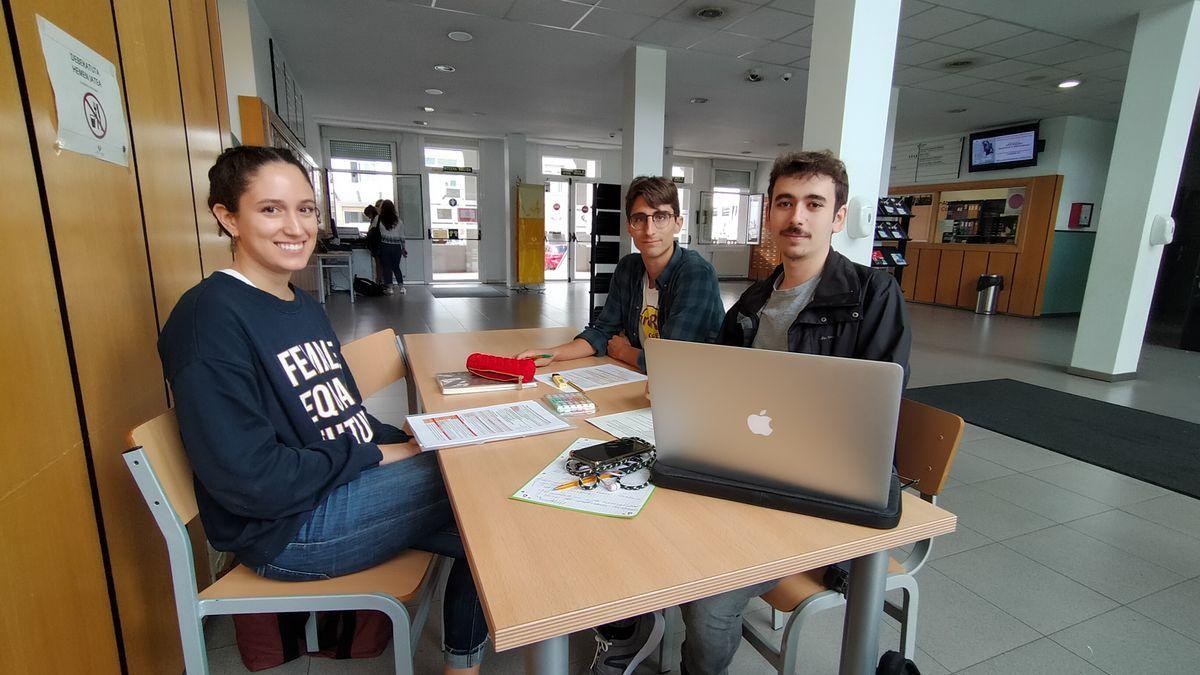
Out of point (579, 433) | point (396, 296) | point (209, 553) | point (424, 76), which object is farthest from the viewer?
point (396, 296)

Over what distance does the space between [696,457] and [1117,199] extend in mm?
5643

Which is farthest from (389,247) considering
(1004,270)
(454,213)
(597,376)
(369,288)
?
(1004,270)

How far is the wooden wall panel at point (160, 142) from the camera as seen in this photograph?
133cm

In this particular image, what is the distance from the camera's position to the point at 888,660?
1.13m

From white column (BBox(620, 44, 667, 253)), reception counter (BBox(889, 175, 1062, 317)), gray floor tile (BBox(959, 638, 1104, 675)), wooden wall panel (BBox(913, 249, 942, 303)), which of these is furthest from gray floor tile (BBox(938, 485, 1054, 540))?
wooden wall panel (BBox(913, 249, 942, 303))

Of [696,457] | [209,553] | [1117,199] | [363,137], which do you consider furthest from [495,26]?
[363,137]

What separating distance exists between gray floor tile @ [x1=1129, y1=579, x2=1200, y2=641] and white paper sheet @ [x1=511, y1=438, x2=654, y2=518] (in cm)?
199

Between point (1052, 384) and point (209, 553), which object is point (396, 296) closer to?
point (209, 553)

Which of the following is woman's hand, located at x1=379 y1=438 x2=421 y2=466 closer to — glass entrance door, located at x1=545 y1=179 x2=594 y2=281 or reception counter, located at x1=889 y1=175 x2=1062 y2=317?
reception counter, located at x1=889 y1=175 x2=1062 y2=317

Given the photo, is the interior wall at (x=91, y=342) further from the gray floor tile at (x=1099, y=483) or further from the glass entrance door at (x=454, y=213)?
the glass entrance door at (x=454, y=213)

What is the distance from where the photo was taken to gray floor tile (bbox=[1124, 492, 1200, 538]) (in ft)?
7.69

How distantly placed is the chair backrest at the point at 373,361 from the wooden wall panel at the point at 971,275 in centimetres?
975

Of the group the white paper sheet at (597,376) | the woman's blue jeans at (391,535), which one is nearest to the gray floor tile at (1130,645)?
the white paper sheet at (597,376)

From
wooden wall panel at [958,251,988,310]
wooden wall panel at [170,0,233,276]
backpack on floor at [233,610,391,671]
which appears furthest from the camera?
wooden wall panel at [958,251,988,310]
